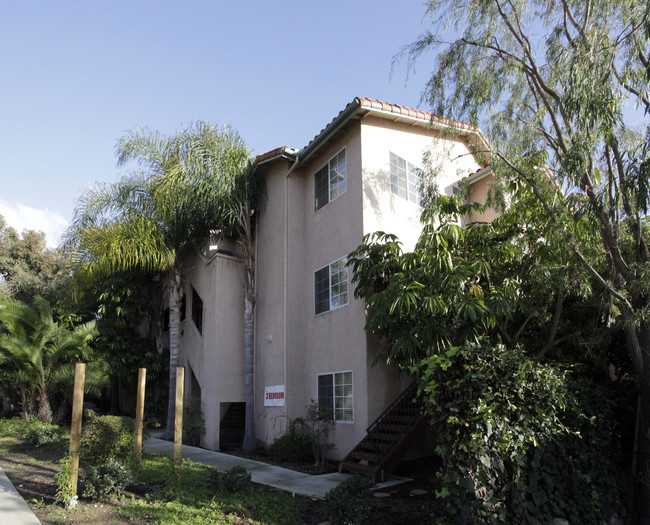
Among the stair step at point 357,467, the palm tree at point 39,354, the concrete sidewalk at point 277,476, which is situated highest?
the palm tree at point 39,354

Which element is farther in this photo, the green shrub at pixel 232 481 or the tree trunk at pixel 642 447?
the green shrub at pixel 232 481

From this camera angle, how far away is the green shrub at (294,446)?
39.3 feet

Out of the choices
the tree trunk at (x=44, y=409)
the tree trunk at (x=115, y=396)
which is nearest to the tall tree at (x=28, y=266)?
the tree trunk at (x=115, y=396)

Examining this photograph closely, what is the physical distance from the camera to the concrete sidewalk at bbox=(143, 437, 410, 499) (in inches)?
362

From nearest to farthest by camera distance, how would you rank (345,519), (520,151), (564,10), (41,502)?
(345,519) < (41,502) < (564,10) < (520,151)

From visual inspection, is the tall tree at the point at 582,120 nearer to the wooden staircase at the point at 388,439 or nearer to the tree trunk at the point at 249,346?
the wooden staircase at the point at 388,439

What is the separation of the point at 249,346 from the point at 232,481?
246 inches

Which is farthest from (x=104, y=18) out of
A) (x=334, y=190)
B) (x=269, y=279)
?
(x=269, y=279)

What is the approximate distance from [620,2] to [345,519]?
861 centimetres

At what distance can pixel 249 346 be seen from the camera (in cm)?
1442

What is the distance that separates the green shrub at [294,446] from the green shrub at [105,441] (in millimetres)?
3493

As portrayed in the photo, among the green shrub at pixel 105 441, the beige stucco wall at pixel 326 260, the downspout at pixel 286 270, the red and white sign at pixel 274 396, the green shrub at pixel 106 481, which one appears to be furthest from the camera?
the red and white sign at pixel 274 396

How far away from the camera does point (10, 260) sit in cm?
2428

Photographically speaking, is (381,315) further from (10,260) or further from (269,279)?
(10,260)
